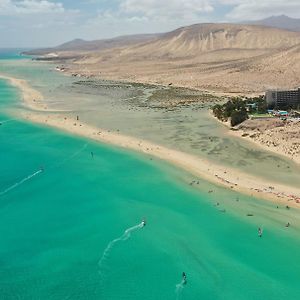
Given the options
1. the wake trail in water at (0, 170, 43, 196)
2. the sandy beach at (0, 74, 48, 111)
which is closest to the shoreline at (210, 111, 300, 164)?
the wake trail in water at (0, 170, 43, 196)

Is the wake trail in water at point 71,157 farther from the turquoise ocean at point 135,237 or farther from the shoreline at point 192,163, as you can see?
the shoreline at point 192,163

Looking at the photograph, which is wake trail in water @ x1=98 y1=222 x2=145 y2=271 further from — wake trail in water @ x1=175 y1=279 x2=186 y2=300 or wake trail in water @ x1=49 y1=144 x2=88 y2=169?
wake trail in water @ x1=49 y1=144 x2=88 y2=169

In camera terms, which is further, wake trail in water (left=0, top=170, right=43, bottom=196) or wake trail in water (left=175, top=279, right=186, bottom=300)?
wake trail in water (left=0, top=170, right=43, bottom=196)

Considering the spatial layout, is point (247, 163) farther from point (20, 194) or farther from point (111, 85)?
point (111, 85)

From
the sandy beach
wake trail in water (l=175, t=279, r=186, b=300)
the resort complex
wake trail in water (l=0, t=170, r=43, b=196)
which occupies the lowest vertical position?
wake trail in water (l=175, t=279, r=186, b=300)

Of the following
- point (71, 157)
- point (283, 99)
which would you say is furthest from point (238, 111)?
point (71, 157)

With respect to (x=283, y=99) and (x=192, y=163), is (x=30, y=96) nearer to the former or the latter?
(x=283, y=99)

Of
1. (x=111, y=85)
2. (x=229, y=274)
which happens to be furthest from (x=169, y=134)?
(x=111, y=85)

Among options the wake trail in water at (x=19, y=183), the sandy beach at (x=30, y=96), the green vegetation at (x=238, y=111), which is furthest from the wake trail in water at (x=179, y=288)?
the sandy beach at (x=30, y=96)
